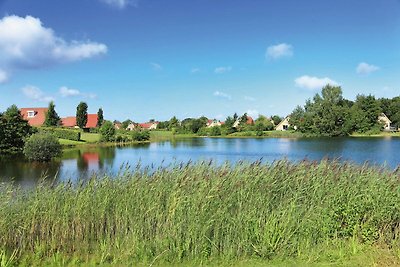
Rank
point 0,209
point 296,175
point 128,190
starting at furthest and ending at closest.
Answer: point 296,175, point 128,190, point 0,209

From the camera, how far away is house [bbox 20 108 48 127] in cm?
6469

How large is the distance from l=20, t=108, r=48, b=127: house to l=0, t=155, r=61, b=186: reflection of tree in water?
31.3 metres

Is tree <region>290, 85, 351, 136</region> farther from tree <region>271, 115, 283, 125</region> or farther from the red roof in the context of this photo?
A: the red roof

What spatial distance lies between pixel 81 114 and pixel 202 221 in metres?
68.4

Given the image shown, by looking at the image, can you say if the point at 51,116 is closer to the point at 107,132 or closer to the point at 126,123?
the point at 107,132

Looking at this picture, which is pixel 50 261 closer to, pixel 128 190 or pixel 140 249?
pixel 140 249

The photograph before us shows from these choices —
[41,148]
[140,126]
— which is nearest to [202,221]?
[41,148]

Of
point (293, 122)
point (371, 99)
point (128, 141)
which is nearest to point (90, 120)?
point (128, 141)

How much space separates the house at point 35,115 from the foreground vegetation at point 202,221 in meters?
62.5

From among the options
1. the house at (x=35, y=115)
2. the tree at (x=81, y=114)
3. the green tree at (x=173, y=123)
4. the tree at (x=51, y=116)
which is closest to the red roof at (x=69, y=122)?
the tree at (x=81, y=114)

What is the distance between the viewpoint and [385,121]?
79.8m

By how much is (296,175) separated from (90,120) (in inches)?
3077

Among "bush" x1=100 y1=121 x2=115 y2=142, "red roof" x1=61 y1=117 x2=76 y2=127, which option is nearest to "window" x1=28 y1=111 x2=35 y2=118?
"red roof" x1=61 y1=117 x2=76 y2=127

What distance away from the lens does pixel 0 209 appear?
22.0 feet
